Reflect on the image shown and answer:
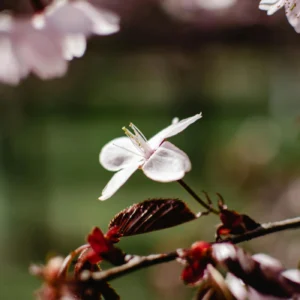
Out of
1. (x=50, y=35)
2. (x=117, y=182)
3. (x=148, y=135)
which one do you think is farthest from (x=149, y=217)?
(x=148, y=135)

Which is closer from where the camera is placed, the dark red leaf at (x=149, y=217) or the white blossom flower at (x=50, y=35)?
the dark red leaf at (x=149, y=217)

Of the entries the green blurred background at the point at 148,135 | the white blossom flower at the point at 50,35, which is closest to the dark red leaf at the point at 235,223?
the white blossom flower at the point at 50,35

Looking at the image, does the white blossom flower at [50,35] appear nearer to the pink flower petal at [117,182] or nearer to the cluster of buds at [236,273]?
the pink flower petal at [117,182]

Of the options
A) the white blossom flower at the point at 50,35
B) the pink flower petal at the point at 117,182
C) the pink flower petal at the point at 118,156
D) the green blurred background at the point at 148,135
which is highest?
the green blurred background at the point at 148,135

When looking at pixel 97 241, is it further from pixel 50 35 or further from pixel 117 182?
pixel 50 35

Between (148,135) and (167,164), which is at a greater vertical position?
(148,135)

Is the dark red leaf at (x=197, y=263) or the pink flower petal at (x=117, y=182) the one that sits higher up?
the pink flower petal at (x=117, y=182)

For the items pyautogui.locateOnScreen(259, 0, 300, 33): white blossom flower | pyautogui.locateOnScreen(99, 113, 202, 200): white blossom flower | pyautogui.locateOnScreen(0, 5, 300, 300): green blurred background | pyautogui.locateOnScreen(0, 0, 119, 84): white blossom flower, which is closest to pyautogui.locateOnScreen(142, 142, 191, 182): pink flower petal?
pyautogui.locateOnScreen(99, 113, 202, 200): white blossom flower

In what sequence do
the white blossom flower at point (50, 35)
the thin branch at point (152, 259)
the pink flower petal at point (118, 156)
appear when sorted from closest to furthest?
the thin branch at point (152, 259) → the pink flower petal at point (118, 156) → the white blossom flower at point (50, 35)

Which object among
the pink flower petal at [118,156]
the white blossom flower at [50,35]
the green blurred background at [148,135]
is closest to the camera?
the pink flower petal at [118,156]
